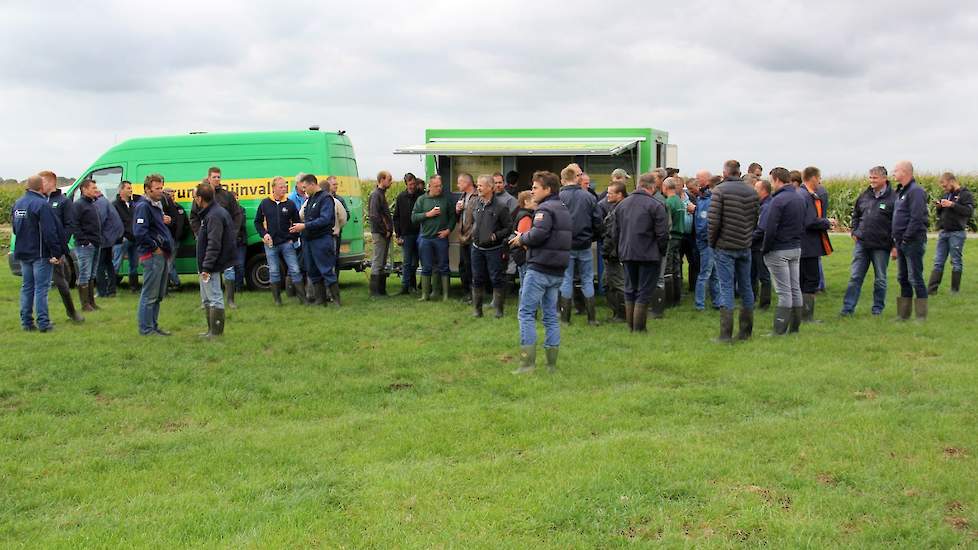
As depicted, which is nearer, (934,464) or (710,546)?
(710,546)

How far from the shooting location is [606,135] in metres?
12.9

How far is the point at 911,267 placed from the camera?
9.95 metres

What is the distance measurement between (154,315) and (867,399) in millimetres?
7531

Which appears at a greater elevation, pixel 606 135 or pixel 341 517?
pixel 606 135

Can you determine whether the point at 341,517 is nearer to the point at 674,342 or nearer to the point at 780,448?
the point at 780,448

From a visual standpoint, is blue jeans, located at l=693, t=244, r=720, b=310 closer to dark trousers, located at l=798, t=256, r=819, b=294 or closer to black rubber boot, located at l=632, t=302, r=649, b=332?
dark trousers, located at l=798, t=256, r=819, b=294

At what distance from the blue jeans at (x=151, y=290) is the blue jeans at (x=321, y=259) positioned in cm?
246

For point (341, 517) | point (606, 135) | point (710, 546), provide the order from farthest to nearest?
point (606, 135) → point (341, 517) → point (710, 546)

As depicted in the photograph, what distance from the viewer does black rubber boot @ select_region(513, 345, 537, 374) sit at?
8.00 metres

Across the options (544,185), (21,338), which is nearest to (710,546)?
(544,185)

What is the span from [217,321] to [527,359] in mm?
3785

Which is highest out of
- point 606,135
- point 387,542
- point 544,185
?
point 606,135

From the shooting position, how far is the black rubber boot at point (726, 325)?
9172 mm

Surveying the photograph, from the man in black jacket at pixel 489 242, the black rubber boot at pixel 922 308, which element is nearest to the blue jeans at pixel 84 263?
the man in black jacket at pixel 489 242
